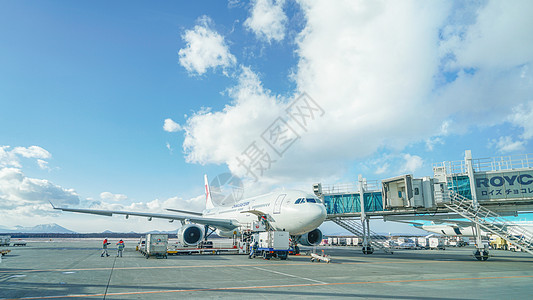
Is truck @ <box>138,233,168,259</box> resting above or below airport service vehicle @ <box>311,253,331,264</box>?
above

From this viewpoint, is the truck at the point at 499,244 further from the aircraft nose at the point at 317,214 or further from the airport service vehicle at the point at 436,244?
the aircraft nose at the point at 317,214

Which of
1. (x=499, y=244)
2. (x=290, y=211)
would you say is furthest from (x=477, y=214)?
(x=499, y=244)

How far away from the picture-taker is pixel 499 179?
22609mm

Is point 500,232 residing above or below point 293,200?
below

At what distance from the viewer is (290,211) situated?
22.0 m

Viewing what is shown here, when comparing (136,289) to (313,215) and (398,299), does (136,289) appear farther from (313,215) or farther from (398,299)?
(313,215)

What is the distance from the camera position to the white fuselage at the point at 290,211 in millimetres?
20797

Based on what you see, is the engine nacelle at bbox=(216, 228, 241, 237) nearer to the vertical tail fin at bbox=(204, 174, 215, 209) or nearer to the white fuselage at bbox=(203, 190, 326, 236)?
the white fuselage at bbox=(203, 190, 326, 236)

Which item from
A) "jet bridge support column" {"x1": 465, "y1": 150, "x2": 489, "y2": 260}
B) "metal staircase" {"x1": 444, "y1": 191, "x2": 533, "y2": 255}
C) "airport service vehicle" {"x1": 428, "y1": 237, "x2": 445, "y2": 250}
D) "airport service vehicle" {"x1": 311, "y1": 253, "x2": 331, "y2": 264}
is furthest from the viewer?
"airport service vehicle" {"x1": 428, "y1": 237, "x2": 445, "y2": 250}

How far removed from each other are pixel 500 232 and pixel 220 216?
83.5 ft

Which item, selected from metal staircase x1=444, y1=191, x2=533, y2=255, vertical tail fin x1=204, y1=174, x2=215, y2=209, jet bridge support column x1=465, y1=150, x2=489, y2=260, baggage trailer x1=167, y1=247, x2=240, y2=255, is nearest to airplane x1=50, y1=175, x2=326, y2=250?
baggage trailer x1=167, y1=247, x2=240, y2=255

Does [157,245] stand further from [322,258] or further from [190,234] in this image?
[322,258]

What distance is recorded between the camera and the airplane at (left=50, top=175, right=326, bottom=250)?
21.1m

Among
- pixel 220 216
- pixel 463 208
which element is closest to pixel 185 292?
pixel 463 208
